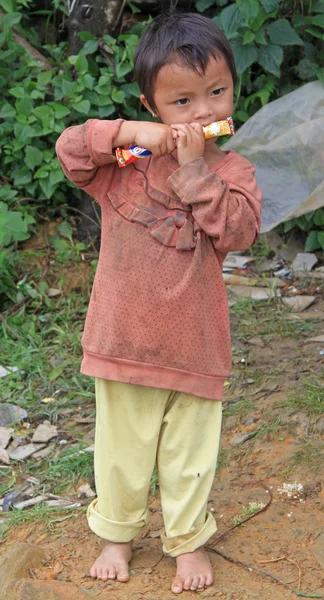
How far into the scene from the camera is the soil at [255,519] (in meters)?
2.56

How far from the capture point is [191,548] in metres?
2.52

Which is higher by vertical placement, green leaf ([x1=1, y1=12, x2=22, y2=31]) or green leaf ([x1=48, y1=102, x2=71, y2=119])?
green leaf ([x1=1, y1=12, x2=22, y2=31])

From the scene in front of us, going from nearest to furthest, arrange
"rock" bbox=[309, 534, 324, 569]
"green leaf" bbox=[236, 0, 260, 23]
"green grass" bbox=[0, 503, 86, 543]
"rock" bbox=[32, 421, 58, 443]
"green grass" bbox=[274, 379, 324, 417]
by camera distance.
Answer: "rock" bbox=[309, 534, 324, 569] → "green grass" bbox=[0, 503, 86, 543] → "green grass" bbox=[274, 379, 324, 417] → "rock" bbox=[32, 421, 58, 443] → "green leaf" bbox=[236, 0, 260, 23]

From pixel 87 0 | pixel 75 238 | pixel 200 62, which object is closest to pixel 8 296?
pixel 75 238

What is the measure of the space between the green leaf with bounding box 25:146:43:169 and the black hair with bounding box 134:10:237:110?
2433mm

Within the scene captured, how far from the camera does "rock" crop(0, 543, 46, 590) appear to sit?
2438mm

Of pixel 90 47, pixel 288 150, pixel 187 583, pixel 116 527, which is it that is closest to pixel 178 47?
pixel 116 527

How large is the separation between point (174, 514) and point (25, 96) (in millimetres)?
2806

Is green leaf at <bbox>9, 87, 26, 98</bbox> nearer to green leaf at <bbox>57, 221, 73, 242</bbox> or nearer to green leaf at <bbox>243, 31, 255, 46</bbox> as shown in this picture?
green leaf at <bbox>57, 221, 73, 242</bbox>

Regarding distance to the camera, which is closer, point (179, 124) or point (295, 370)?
point (179, 124)

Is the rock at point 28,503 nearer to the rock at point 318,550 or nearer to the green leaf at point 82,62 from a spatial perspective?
the rock at point 318,550

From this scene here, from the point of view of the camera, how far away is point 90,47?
15.3 ft

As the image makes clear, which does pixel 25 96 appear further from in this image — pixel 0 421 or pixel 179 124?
pixel 179 124

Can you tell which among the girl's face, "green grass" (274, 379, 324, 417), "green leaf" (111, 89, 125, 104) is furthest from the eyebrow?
"green leaf" (111, 89, 125, 104)
